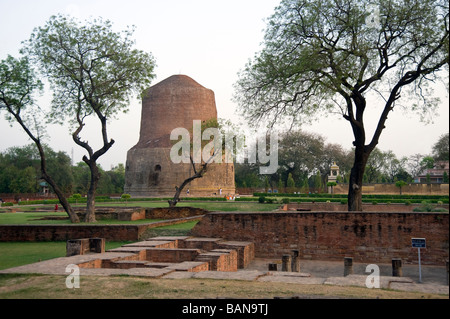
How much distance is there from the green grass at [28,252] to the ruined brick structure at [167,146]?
22.6m

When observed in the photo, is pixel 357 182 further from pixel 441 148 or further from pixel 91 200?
pixel 441 148

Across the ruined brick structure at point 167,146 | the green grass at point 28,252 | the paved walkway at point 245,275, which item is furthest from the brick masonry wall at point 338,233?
the ruined brick structure at point 167,146

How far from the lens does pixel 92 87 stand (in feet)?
46.5

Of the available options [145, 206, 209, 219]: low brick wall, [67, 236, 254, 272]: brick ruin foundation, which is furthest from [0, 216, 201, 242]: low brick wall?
[145, 206, 209, 219]: low brick wall

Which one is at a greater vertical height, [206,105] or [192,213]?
[206,105]

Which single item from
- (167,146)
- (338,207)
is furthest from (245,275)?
(167,146)

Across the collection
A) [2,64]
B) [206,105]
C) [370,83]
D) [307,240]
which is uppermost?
[206,105]

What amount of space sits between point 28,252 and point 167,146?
24554mm

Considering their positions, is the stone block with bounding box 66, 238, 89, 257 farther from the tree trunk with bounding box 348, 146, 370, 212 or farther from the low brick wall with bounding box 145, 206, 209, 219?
the low brick wall with bounding box 145, 206, 209, 219

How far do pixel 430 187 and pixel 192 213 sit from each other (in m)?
24.0

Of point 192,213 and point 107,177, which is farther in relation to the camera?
point 107,177

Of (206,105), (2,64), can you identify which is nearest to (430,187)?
(206,105)
